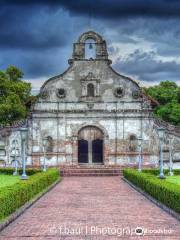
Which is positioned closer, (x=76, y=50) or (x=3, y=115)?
(x=76, y=50)

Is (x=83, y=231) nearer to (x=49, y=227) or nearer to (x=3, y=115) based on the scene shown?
(x=49, y=227)

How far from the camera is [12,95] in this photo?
59.4m

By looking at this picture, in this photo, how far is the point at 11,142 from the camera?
4925cm

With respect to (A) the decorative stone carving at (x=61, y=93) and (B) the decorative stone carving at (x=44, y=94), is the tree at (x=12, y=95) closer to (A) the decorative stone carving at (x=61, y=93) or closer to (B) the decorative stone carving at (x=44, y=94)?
(B) the decorative stone carving at (x=44, y=94)

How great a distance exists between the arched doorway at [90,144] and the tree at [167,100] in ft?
69.3

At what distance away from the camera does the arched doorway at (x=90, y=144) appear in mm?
49250

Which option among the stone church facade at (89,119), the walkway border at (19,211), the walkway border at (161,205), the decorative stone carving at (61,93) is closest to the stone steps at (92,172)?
the stone church facade at (89,119)

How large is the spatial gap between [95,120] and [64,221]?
33029 mm

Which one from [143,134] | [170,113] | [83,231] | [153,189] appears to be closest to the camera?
[83,231]

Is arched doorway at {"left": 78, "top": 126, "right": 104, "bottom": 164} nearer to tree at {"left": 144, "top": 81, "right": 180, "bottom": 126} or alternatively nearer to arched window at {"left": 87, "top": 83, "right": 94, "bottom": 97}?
arched window at {"left": 87, "top": 83, "right": 94, "bottom": 97}

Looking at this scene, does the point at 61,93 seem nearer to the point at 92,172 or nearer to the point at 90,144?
the point at 90,144

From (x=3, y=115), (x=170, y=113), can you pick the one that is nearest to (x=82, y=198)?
(x=3, y=115)

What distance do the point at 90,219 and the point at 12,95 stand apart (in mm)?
43844

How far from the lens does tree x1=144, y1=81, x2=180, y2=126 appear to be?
2697 inches
